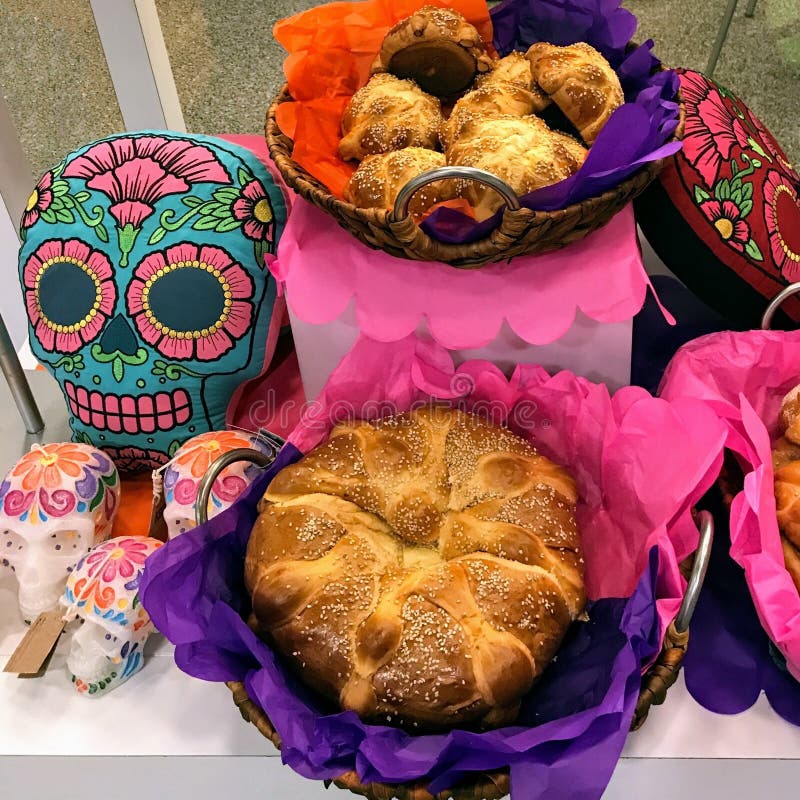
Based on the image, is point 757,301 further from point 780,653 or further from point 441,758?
point 441,758

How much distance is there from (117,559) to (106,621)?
0.21 ft

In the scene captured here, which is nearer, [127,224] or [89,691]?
[89,691]

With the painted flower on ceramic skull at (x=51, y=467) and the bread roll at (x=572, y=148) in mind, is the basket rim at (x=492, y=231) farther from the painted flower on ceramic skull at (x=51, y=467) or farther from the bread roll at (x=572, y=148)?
the painted flower on ceramic skull at (x=51, y=467)

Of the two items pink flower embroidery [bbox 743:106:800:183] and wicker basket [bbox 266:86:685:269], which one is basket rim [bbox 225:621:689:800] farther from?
pink flower embroidery [bbox 743:106:800:183]

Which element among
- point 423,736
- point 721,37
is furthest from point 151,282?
point 721,37

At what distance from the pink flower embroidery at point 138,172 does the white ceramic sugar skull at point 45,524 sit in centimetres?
26

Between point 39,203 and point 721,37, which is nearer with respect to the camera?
point 39,203

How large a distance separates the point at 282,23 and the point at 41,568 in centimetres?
70

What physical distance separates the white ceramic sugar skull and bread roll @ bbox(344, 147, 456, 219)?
0.45 meters

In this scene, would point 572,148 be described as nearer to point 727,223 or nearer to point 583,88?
point 583,88

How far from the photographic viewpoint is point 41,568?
89cm

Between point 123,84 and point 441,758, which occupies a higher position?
point 123,84

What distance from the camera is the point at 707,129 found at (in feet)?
3.18

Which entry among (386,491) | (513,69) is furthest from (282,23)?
(386,491)
